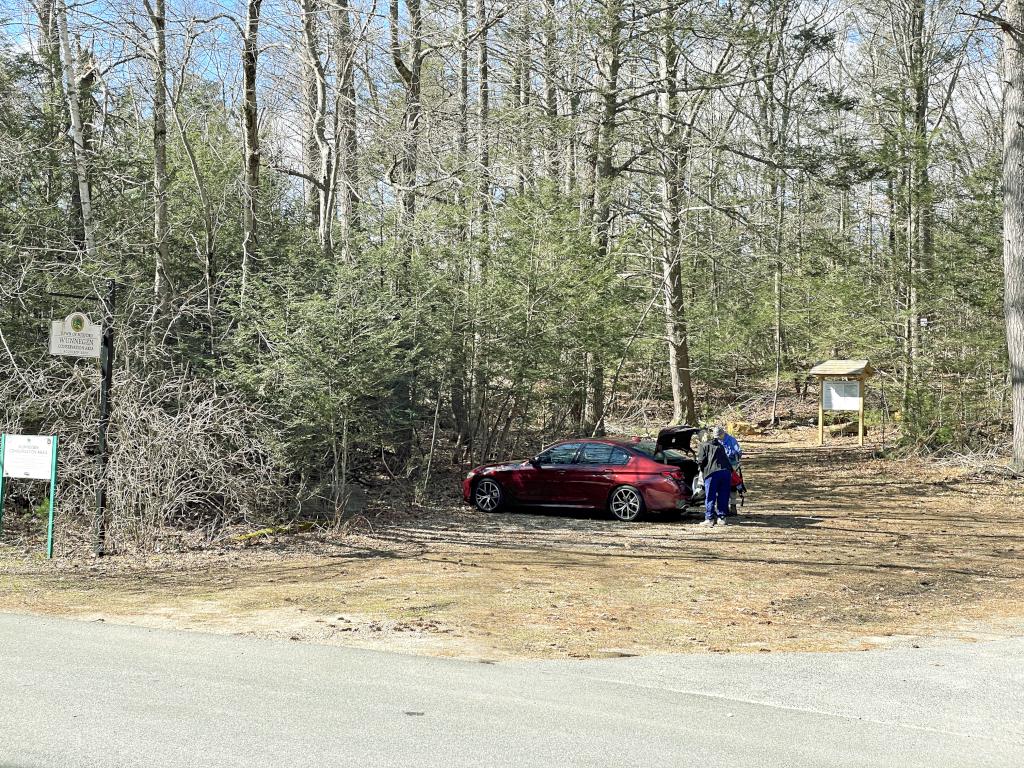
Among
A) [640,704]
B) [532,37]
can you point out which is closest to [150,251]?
[532,37]

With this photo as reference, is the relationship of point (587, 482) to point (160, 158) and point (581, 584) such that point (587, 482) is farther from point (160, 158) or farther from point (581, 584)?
point (160, 158)

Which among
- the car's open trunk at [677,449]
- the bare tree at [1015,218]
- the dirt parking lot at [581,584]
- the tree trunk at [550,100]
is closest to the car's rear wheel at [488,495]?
the dirt parking lot at [581,584]

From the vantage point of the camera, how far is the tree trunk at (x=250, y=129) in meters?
17.2

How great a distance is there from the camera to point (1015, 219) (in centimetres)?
2220

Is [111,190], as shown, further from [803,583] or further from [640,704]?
[640,704]

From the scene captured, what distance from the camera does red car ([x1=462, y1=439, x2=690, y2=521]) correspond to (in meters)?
16.6

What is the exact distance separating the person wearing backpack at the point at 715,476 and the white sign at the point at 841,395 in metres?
15.0

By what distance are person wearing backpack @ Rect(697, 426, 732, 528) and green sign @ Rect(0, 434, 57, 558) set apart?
9.28m

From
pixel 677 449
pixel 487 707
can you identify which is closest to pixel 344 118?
pixel 677 449

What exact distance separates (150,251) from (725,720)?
1432 centimetres

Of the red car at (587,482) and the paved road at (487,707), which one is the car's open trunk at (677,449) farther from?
the paved road at (487,707)

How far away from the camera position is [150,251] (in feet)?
57.7

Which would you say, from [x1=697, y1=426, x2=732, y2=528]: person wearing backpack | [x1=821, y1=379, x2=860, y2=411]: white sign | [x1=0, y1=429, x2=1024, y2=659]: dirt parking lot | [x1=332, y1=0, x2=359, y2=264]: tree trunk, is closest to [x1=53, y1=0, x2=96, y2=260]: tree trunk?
[x1=332, y1=0, x2=359, y2=264]: tree trunk

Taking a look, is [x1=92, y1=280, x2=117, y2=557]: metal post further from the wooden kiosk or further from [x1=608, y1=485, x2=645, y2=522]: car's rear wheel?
the wooden kiosk
